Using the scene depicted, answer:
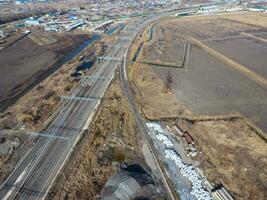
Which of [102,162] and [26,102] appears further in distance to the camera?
[26,102]

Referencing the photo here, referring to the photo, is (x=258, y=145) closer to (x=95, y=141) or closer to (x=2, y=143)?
(x=95, y=141)

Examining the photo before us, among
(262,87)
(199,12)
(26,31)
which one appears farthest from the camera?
(199,12)

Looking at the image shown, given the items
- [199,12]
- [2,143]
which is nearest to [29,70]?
[2,143]

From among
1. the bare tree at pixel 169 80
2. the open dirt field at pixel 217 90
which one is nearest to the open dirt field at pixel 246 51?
the open dirt field at pixel 217 90

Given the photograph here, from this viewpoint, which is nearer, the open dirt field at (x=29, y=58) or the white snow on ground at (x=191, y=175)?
the white snow on ground at (x=191, y=175)

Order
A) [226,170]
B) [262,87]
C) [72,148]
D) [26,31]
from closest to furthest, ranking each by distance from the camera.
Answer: [226,170], [72,148], [262,87], [26,31]

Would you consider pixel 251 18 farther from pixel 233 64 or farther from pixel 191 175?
pixel 191 175

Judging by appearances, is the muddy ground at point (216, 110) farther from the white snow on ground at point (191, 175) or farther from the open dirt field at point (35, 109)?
the open dirt field at point (35, 109)
